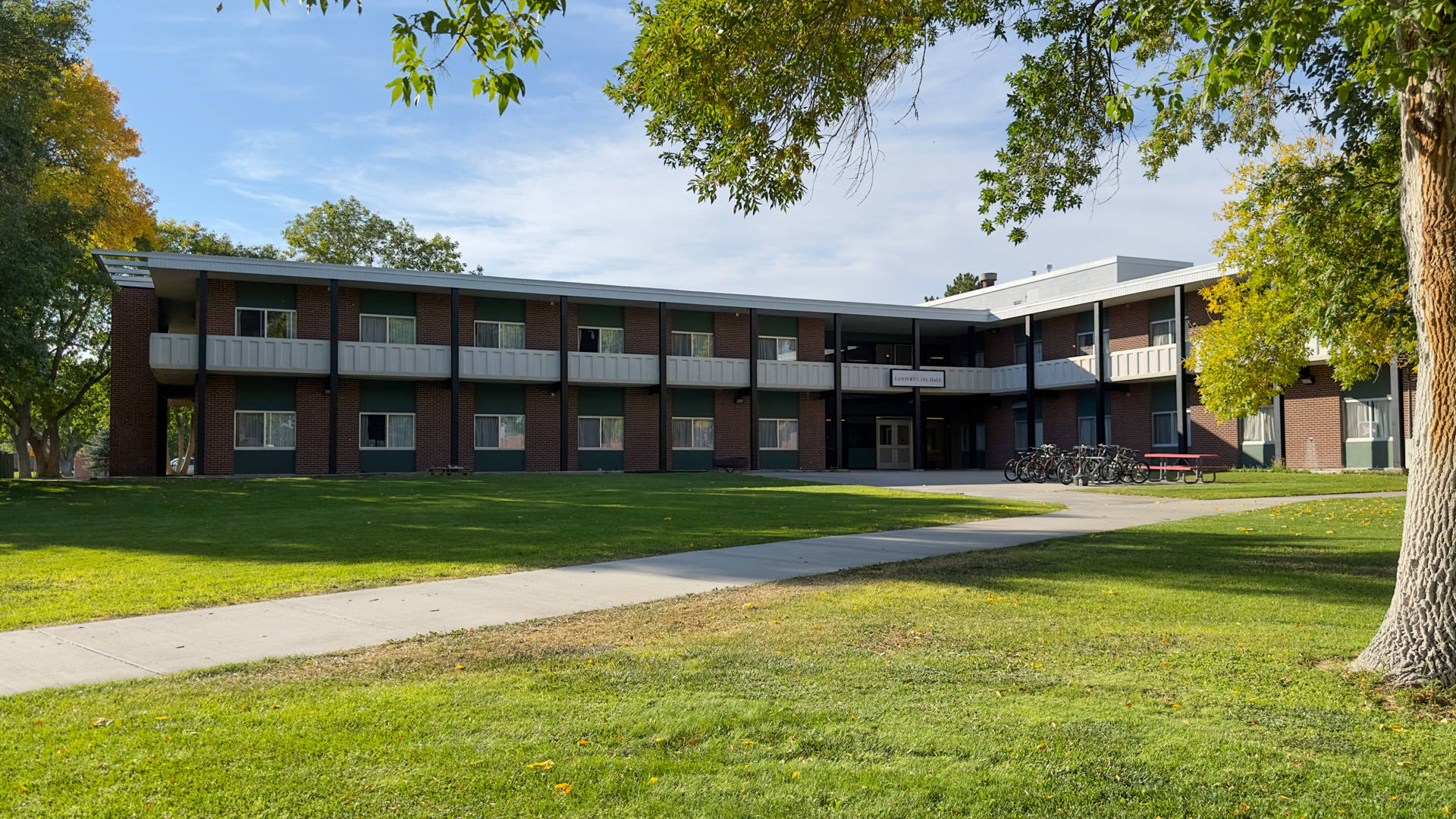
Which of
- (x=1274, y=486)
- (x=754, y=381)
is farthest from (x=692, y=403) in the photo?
Result: (x=1274, y=486)

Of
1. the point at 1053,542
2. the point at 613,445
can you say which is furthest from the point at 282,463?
the point at 1053,542

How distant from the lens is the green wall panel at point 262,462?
34344mm

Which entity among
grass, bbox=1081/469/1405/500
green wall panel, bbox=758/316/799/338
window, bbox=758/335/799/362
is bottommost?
grass, bbox=1081/469/1405/500

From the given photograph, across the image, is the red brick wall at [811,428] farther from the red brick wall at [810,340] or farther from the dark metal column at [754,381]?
the dark metal column at [754,381]

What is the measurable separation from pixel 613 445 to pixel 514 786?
36294mm

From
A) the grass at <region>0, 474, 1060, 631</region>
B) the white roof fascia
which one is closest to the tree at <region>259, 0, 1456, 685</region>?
the grass at <region>0, 474, 1060, 631</region>

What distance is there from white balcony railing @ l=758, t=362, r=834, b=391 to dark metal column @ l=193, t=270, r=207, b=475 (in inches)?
790

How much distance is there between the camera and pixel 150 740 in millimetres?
4809

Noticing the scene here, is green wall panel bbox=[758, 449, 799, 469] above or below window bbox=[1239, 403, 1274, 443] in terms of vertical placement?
below

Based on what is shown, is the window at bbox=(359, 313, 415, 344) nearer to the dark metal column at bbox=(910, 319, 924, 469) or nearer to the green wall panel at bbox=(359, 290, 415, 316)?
the green wall panel at bbox=(359, 290, 415, 316)

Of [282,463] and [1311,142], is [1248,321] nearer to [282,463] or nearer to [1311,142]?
[1311,142]

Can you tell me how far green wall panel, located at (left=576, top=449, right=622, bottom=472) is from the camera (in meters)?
39.6

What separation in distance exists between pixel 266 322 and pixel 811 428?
21.8m

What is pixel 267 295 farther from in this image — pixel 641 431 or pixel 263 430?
pixel 641 431
